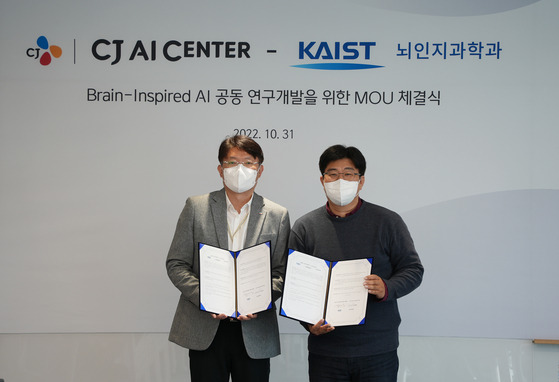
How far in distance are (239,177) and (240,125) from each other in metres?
1.16

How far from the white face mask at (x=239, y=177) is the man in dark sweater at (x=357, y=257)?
0.32m

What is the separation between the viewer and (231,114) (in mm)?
3787

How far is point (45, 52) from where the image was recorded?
382 centimetres

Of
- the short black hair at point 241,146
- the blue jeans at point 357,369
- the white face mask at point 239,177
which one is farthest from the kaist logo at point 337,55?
the blue jeans at point 357,369

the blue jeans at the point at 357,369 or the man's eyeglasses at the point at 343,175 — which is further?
the man's eyeglasses at the point at 343,175

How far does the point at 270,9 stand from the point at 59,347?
274 centimetres


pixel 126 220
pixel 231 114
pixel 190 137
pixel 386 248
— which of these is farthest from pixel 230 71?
pixel 386 248

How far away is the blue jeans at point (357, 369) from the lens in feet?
8.11

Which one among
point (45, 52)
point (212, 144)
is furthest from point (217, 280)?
point (45, 52)

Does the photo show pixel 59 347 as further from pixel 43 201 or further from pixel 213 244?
pixel 213 244

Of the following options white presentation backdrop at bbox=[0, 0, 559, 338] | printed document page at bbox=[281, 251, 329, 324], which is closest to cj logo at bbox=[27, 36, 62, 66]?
white presentation backdrop at bbox=[0, 0, 559, 338]

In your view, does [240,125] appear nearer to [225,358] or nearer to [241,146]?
[241,146]

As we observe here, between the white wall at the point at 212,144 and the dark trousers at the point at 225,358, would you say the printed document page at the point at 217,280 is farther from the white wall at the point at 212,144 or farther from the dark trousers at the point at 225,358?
the white wall at the point at 212,144

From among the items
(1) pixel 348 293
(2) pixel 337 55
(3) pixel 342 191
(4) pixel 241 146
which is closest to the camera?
(1) pixel 348 293
